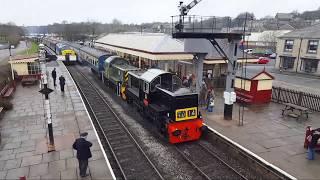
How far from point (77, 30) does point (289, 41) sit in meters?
78.8

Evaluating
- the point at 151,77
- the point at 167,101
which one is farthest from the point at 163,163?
the point at 151,77

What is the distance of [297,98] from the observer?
1720 centimetres

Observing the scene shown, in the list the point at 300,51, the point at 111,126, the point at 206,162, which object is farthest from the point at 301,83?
the point at 111,126

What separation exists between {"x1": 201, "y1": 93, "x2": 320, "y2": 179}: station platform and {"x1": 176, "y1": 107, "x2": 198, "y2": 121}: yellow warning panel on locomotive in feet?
5.51

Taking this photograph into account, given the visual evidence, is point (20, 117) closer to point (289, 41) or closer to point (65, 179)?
point (65, 179)

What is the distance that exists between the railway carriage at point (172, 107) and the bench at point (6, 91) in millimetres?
10973

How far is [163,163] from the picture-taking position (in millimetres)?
10383

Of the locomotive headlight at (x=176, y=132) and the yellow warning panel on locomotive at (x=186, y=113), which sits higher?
the yellow warning panel on locomotive at (x=186, y=113)

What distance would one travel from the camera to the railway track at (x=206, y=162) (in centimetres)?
944

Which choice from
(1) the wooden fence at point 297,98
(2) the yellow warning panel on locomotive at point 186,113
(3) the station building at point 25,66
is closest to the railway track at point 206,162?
(2) the yellow warning panel on locomotive at point 186,113

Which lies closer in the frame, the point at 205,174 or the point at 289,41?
the point at 205,174

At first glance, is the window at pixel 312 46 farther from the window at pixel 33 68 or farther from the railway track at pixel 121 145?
the window at pixel 33 68

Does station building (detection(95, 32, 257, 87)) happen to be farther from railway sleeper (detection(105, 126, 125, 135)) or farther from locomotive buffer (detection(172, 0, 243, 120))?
railway sleeper (detection(105, 126, 125, 135))

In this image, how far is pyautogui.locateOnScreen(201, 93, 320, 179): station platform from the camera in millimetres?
9531
